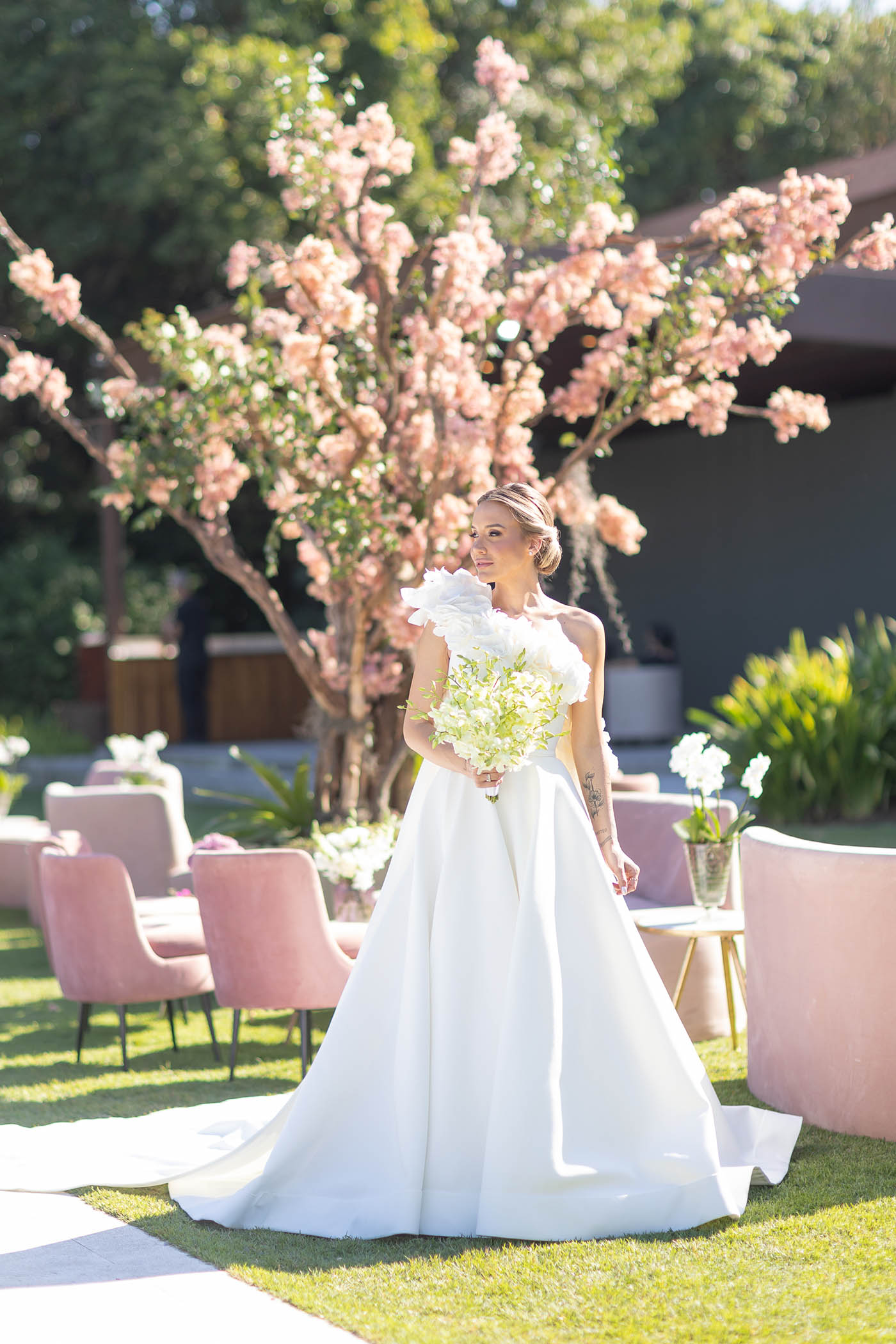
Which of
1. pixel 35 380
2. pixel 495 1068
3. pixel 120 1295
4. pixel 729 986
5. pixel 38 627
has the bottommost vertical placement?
pixel 120 1295

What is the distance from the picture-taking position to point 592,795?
4.44 meters

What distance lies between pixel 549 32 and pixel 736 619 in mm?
9690

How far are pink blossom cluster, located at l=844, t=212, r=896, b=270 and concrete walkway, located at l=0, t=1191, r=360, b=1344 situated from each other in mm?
4957

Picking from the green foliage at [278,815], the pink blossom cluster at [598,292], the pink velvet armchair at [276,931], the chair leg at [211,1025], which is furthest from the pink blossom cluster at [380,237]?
the chair leg at [211,1025]

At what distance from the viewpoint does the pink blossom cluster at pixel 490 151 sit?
25.2 ft

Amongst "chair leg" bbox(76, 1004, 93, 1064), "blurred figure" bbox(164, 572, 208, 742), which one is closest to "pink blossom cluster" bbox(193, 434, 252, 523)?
"chair leg" bbox(76, 1004, 93, 1064)

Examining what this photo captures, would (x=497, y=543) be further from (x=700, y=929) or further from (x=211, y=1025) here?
(x=211, y=1025)

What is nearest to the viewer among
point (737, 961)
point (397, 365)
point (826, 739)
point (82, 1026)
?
point (737, 961)

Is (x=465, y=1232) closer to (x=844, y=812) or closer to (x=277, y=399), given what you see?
(x=277, y=399)

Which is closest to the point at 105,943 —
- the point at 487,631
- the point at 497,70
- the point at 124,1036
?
the point at 124,1036

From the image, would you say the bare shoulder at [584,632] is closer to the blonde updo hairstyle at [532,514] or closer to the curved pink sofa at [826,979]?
the blonde updo hairstyle at [532,514]

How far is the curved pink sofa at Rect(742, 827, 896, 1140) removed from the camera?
4.69 metres

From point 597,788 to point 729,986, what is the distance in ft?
6.89

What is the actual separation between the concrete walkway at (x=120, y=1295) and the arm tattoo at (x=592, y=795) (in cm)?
158
